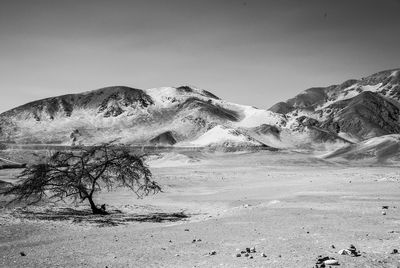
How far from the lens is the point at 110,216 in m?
19.8

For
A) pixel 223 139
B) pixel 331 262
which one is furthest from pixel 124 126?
pixel 331 262

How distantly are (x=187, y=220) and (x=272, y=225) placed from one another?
4890 millimetres

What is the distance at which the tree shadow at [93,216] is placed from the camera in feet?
58.0

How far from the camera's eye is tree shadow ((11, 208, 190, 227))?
1767 centimetres

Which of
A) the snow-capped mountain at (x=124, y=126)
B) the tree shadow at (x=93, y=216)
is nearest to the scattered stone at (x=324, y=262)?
the tree shadow at (x=93, y=216)

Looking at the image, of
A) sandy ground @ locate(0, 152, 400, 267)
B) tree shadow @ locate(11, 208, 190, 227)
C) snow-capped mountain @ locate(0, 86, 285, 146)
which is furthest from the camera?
snow-capped mountain @ locate(0, 86, 285, 146)

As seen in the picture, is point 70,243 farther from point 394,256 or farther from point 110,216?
point 394,256

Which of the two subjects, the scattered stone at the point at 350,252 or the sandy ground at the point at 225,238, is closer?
the scattered stone at the point at 350,252

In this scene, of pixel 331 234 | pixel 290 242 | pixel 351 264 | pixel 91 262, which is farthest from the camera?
pixel 331 234

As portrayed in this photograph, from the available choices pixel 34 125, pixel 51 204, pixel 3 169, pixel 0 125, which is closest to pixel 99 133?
pixel 34 125

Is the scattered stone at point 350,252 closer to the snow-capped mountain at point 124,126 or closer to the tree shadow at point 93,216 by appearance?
the tree shadow at point 93,216

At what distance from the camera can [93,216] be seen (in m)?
19.3

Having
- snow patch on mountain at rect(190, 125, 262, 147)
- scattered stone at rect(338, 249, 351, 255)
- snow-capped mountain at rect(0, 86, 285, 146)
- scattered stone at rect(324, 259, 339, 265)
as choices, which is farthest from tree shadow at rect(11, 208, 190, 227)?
snow-capped mountain at rect(0, 86, 285, 146)

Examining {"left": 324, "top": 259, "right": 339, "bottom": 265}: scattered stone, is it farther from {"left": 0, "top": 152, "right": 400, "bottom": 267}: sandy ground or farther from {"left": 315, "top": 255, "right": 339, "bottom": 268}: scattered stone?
{"left": 0, "top": 152, "right": 400, "bottom": 267}: sandy ground
